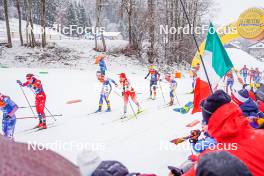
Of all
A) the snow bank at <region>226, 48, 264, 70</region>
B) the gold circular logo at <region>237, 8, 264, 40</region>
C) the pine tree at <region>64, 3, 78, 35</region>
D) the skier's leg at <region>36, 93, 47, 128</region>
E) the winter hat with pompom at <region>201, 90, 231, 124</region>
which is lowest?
the snow bank at <region>226, 48, 264, 70</region>

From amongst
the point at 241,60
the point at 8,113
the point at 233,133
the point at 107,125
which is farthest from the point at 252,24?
the point at 241,60

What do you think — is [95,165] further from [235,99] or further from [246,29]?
[246,29]

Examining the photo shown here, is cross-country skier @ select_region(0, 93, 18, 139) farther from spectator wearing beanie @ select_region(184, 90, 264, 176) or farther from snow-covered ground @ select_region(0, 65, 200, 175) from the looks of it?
spectator wearing beanie @ select_region(184, 90, 264, 176)

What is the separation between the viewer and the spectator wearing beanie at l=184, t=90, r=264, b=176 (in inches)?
98.7

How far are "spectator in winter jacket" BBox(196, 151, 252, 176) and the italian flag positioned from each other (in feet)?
14.8

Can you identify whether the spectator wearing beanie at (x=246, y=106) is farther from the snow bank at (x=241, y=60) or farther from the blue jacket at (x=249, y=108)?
the snow bank at (x=241, y=60)

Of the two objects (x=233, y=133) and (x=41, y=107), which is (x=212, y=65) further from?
(x=41, y=107)

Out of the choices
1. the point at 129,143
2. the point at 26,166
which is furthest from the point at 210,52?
the point at 26,166

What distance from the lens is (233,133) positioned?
2.76m

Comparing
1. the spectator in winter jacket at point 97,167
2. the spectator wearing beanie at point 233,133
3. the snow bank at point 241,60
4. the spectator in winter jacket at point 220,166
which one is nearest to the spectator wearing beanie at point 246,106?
the spectator wearing beanie at point 233,133

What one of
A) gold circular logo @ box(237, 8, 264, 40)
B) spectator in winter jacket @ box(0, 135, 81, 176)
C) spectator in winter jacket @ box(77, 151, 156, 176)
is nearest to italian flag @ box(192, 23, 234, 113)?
spectator in winter jacket @ box(77, 151, 156, 176)

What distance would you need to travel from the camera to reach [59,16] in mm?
62469

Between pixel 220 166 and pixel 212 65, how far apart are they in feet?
16.1

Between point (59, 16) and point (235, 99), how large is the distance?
201 feet
